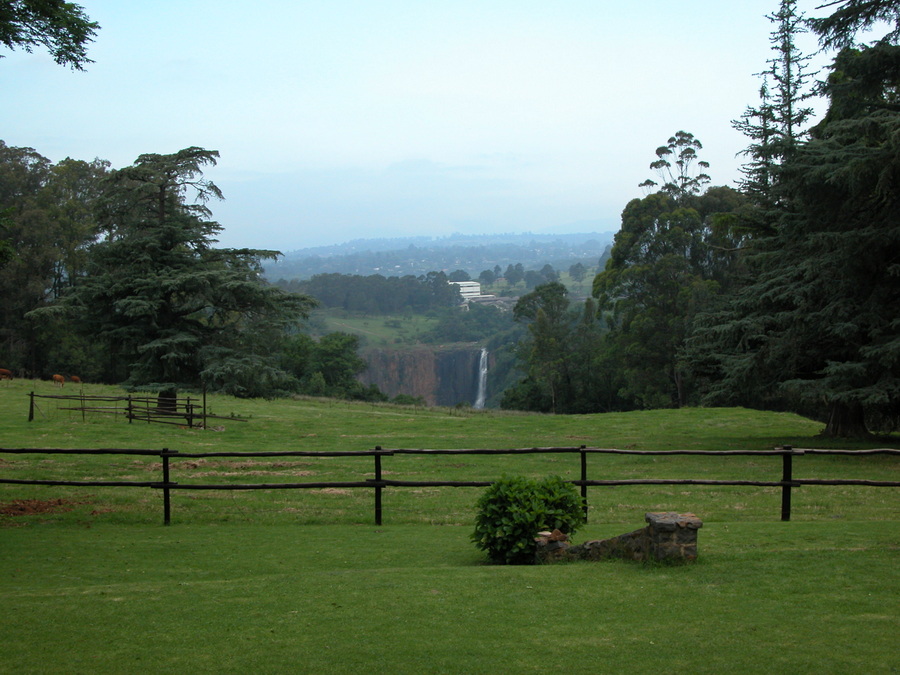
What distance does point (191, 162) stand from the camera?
27422 mm

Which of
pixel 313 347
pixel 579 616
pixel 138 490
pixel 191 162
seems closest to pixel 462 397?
pixel 313 347

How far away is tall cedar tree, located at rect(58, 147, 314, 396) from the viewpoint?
86.6ft

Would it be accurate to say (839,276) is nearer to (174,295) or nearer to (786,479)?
(786,479)

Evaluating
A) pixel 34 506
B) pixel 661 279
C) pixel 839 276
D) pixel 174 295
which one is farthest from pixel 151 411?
pixel 661 279

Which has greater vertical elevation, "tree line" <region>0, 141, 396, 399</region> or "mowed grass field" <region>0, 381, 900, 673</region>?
"tree line" <region>0, 141, 396, 399</region>

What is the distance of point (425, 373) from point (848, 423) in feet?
358

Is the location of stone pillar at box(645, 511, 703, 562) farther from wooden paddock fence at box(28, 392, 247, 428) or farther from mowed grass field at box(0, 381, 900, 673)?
wooden paddock fence at box(28, 392, 247, 428)

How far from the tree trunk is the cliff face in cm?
10300

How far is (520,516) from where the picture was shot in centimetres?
834

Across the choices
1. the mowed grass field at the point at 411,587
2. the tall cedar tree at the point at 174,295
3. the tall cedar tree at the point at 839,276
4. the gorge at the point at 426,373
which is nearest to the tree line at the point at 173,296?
the tall cedar tree at the point at 174,295

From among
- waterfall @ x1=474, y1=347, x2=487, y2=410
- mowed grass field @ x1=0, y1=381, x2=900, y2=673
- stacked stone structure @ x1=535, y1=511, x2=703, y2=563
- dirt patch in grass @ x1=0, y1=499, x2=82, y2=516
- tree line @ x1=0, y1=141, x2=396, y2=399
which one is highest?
tree line @ x1=0, y1=141, x2=396, y2=399

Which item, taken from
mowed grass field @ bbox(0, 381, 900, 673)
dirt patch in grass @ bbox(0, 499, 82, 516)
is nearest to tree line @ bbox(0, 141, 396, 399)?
mowed grass field @ bbox(0, 381, 900, 673)

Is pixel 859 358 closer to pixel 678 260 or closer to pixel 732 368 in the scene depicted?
pixel 732 368

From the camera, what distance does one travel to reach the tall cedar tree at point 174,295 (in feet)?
86.6
